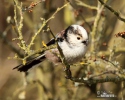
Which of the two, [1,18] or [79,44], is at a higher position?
[1,18]

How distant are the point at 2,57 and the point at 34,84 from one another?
5.81 feet

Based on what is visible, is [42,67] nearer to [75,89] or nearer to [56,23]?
[75,89]

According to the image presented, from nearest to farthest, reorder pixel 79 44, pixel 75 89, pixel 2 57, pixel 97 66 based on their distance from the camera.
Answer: pixel 79 44 < pixel 97 66 < pixel 75 89 < pixel 2 57

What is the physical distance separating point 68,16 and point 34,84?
112cm

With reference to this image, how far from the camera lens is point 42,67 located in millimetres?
4598

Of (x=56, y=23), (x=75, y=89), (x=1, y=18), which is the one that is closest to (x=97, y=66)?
(x=75, y=89)

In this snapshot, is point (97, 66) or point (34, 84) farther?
point (34, 84)

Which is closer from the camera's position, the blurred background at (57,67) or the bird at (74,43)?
the bird at (74,43)

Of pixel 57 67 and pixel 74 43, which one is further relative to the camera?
pixel 57 67

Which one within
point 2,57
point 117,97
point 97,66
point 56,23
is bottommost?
point 117,97

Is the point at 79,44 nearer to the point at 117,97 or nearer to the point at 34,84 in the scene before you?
the point at 117,97

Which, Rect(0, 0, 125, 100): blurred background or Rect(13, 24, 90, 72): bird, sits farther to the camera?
Rect(0, 0, 125, 100): blurred background

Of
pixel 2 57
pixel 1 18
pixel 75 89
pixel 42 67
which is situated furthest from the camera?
pixel 2 57

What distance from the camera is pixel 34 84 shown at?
4762 millimetres
